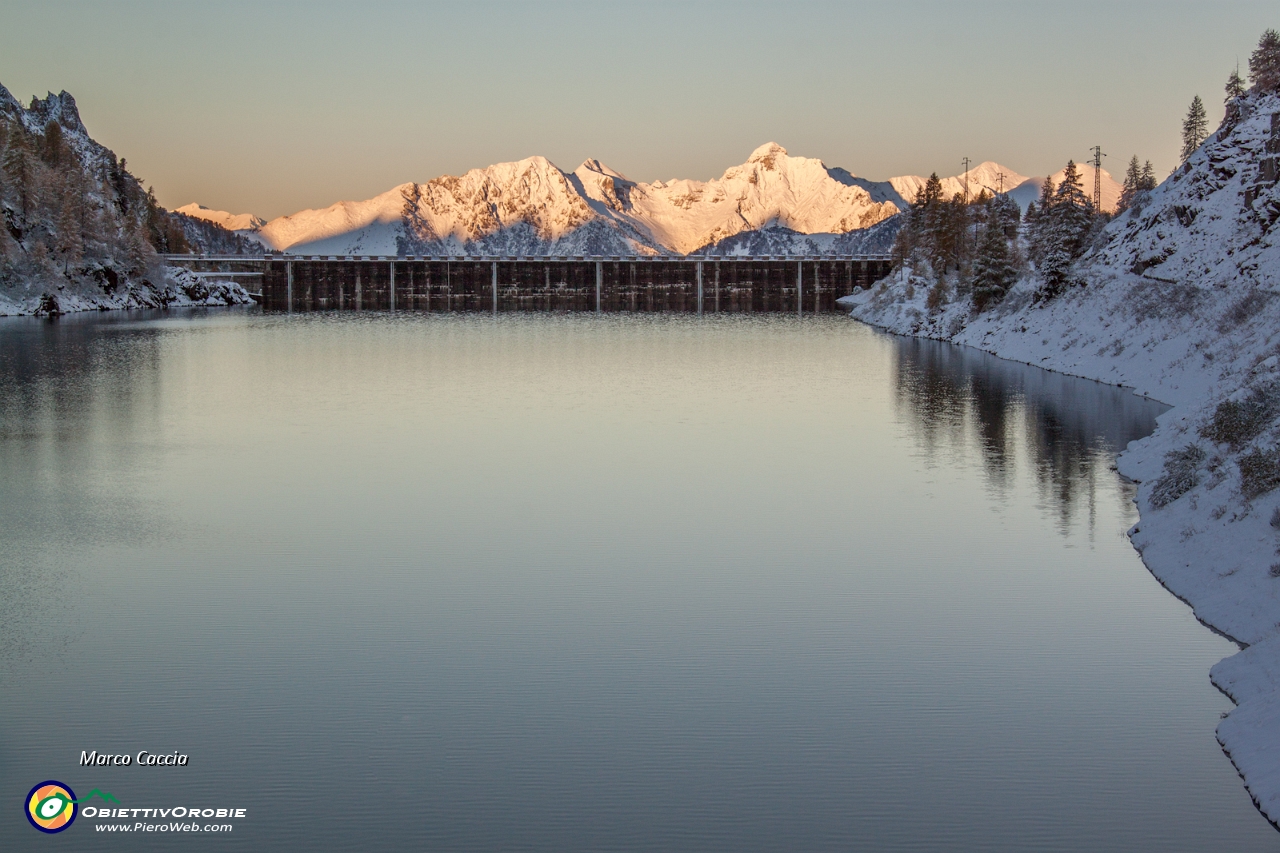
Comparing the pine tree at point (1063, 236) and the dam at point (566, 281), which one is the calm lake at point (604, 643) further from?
the dam at point (566, 281)

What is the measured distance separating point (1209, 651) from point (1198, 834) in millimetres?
5455

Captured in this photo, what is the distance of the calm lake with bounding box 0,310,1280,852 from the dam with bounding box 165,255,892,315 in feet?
458

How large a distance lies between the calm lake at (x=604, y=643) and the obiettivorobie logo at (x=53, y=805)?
12 cm

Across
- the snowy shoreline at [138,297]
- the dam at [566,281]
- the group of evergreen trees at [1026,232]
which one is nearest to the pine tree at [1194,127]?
the group of evergreen trees at [1026,232]

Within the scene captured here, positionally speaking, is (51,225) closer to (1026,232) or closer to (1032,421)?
(1026,232)

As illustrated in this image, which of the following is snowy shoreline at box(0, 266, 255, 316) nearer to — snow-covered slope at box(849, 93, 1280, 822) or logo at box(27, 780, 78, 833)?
snow-covered slope at box(849, 93, 1280, 822)

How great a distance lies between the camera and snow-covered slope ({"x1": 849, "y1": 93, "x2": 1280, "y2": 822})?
53.1 ft

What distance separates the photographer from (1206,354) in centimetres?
4519

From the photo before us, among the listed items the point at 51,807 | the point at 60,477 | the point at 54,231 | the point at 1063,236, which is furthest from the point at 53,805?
the point at 54,231

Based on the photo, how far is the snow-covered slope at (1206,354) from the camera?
16.2 metres

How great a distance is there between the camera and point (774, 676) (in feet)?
48.3

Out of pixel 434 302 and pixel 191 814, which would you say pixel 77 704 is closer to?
pixel 191 814

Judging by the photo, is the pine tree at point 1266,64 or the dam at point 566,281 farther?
the dam at point 566,281

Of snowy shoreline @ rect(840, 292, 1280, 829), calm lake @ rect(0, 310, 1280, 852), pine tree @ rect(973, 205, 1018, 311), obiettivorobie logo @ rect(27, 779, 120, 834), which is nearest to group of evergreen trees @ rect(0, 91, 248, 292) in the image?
pine tree @ rect(973, 205, 1018, 311)
